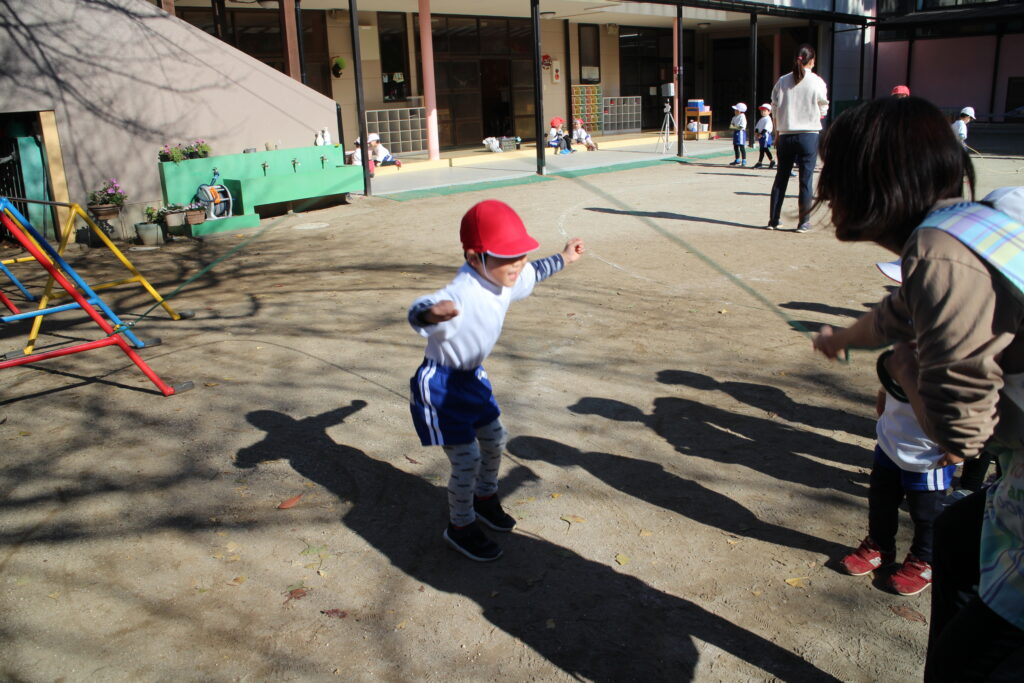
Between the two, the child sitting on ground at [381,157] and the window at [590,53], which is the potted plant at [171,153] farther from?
the window at [590,53]

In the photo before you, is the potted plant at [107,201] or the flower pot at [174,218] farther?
the flower pot at [174,218]

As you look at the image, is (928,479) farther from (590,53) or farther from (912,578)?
(590,53)

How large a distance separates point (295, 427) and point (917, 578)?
3.01 metres

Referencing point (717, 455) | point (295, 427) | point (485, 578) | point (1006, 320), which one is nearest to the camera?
point (1006, 320)

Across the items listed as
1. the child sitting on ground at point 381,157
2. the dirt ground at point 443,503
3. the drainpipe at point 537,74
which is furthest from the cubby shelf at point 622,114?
the dirt ground at point 443,503

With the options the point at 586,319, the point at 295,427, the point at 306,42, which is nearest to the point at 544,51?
the point at 306,42

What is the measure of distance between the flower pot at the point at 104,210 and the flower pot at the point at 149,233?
1.08 feet

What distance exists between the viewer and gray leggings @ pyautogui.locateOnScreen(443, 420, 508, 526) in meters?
3.07

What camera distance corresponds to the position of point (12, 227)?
203 inches

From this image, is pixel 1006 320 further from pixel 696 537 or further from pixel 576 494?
pixel 576 494

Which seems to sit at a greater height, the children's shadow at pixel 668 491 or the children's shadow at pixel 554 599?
the children's shadow at pixel 668 491

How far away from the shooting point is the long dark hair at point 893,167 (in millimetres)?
1599

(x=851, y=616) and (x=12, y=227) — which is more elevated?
(x=12, y=227)

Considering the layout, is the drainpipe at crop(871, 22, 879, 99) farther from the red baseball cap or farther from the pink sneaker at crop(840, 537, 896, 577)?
the red baseball cap
